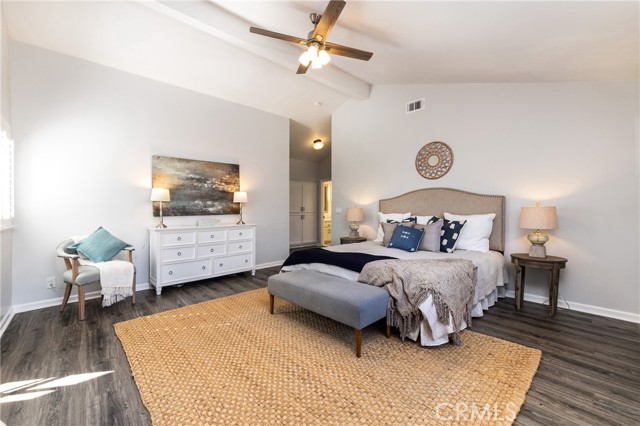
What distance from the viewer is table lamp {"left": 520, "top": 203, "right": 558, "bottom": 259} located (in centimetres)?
312

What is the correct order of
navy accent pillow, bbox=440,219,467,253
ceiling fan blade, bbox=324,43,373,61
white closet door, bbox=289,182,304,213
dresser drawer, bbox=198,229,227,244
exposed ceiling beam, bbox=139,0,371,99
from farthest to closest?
1. white closet door, bbox=289,182,304,213
2. dresser drawer, bbox=198,229,227,244
3. navy accent pillow, bbox=440,219,467,253
4. exposed ceiling beam, bbox=139,0,371,99
5. ceiling fan blade, bbox=324,43,373,61

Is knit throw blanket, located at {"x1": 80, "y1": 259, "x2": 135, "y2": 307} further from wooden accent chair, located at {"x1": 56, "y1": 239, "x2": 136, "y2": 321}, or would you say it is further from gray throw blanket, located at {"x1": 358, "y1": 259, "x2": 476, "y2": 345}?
gray throw blanket, located at {"x1": 358, "y1": 259, "x2": 476, "y2": 345}

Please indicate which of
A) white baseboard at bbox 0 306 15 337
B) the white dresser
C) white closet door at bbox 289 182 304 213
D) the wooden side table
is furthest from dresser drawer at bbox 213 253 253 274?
the wooden side table

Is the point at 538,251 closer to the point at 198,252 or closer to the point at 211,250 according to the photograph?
the point at 211,250

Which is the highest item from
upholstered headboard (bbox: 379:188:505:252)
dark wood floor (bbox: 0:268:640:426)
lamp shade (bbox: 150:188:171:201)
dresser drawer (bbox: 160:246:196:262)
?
lamp shade (bbox: 150:188:171:201)

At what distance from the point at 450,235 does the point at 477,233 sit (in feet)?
1.27

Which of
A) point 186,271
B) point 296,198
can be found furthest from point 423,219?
point 296,198

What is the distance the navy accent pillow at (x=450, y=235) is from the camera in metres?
3.67

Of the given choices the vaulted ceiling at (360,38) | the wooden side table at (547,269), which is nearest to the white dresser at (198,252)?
the vaulted ceiling at (360,38)

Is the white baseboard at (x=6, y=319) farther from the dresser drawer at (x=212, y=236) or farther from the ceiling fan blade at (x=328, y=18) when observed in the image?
the ceiling fan blade at (x=328, y=18)

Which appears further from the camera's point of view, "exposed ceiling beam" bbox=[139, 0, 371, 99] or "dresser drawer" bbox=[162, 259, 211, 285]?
"dresser drawer" bbox=[162, 259, 211, 285]

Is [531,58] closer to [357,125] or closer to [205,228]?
[357,125]

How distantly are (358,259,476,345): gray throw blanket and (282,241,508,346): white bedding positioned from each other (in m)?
0.07

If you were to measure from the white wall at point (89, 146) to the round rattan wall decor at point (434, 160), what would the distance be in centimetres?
325
